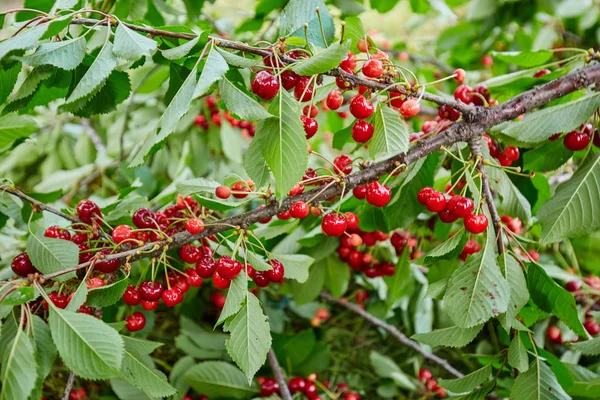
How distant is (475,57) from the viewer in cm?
185

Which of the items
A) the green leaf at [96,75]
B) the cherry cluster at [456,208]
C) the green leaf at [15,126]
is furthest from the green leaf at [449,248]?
the green leaf at [15,126]

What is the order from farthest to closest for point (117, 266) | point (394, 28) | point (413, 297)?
point (394, 28) < point (413, 297) < point (117, 266)

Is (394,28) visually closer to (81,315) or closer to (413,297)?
(413,297)

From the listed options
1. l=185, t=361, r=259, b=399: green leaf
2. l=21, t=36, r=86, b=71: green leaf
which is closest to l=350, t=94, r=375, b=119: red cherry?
l=21, t=36, r=86, b=71: green leaf

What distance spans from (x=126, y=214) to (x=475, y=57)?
1.51 metres

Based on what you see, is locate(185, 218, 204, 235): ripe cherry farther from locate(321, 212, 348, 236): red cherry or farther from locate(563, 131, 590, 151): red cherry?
locate(563, 131, 590, 151): red cherry

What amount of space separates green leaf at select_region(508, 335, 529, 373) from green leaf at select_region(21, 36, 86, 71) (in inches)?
Answer: 26.1

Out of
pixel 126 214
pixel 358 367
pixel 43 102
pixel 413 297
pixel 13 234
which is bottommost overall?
pixel 358 367

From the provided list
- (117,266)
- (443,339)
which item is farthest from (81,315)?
(443,339)

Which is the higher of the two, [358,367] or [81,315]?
[81,315]

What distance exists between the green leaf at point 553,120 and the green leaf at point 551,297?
186mm

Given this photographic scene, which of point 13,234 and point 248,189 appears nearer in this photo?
point 248,189

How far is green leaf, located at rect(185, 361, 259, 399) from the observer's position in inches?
40.2

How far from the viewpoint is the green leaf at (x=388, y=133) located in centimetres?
62
